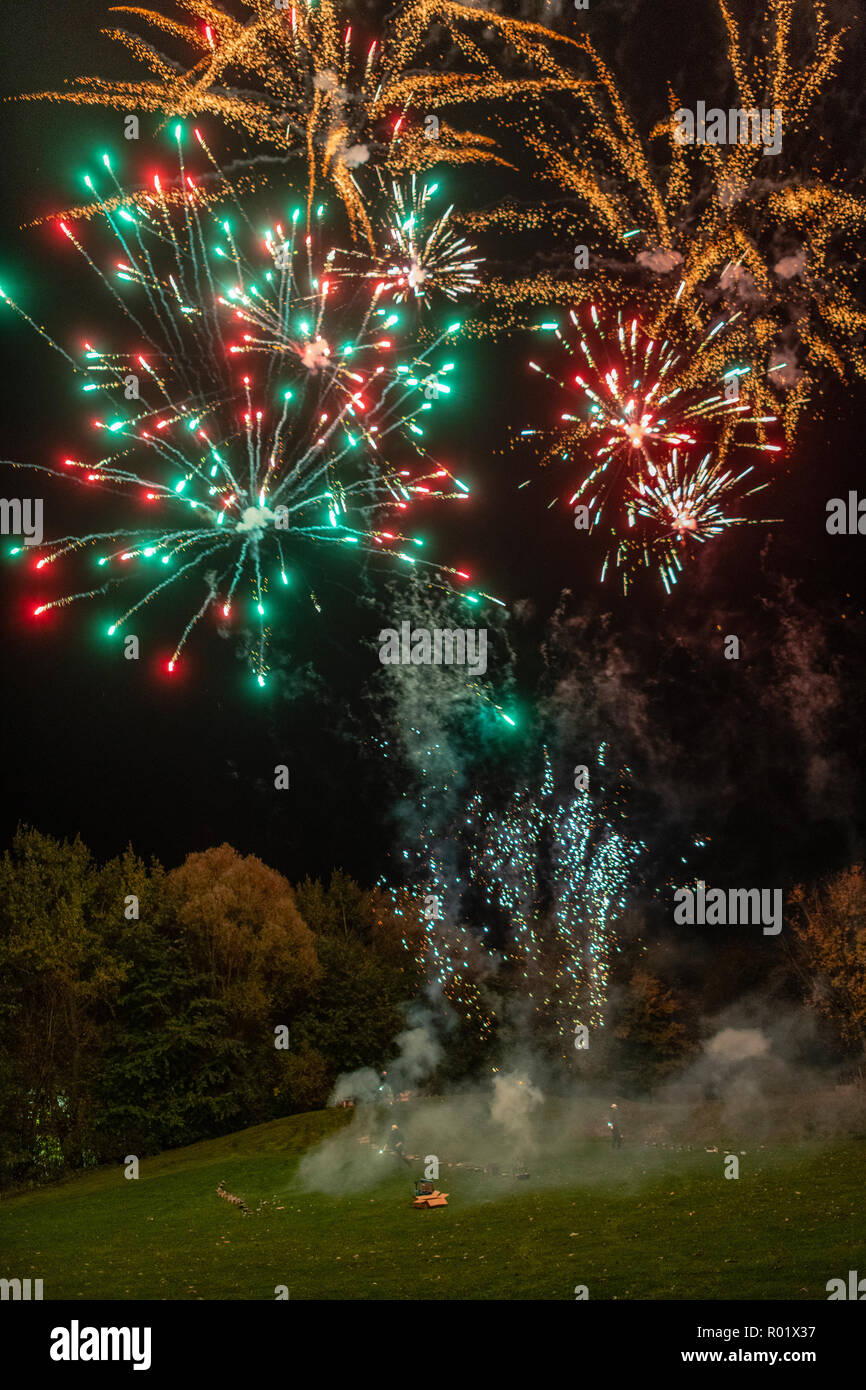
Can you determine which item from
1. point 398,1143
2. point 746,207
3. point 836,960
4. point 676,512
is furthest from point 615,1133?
point 746,207

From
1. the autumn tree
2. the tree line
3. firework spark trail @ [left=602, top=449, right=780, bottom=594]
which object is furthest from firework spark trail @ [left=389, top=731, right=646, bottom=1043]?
the autumn tree

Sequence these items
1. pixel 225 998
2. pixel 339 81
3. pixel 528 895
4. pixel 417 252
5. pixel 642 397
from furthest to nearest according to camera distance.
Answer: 1. pixel 225 998
2. pixel 528 895
3. pixel 642 397
4. pixel 417 252
5. pixel 339 81

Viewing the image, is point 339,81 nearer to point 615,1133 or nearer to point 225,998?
point 225,998

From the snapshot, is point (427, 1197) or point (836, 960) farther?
point (836, 960)

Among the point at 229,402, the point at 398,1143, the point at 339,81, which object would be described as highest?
the point at 339,81

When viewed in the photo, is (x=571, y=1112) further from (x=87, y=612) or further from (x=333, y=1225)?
(x=87, y=612)
